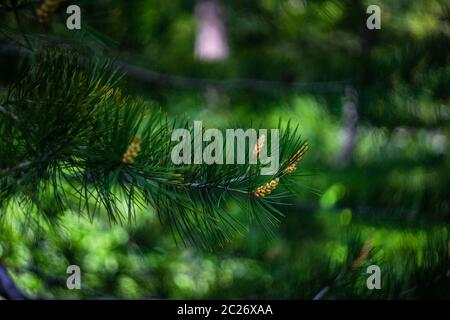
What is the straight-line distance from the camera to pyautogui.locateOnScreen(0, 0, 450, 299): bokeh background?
41.0 inches

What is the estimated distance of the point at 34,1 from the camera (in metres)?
0.82

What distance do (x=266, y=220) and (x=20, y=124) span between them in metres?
0.37

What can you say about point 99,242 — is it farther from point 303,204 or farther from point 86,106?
point 86,106

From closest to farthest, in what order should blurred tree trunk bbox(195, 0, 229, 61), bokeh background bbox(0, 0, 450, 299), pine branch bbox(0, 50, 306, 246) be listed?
pine branch bbox(0, 50, 306, 246) < bokeh background bbox(0, 0, 450, 299) < blurred tree trunk bbox(195, 0, 229, 61)

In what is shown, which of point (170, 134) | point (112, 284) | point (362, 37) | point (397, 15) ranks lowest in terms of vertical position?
point (112, 284)

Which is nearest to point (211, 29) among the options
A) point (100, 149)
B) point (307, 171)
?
point (307, 171)

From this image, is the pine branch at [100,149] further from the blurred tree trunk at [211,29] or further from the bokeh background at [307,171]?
the blurred tree trunk at [211,29]

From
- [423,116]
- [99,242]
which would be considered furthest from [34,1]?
[423,116]

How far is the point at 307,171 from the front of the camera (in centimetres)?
106

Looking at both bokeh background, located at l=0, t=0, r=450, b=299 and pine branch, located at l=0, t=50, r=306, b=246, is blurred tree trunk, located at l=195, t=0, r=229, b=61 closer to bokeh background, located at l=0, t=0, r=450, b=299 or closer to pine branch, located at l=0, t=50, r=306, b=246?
bokeh background, located at l=0, t=0, r=450, b=299

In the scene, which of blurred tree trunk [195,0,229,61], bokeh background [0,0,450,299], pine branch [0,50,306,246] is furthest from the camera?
blurred tree trunk [195,0,229,61]

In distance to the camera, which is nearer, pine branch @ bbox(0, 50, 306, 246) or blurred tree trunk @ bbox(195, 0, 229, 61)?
pine branch @ bbox(0, 50, 306, 246)

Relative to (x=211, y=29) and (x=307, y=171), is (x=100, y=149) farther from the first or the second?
(x=211, y=29)

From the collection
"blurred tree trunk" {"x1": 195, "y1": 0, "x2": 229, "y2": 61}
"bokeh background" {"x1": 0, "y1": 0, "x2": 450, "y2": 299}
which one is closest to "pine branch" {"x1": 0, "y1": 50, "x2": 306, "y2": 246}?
"bokeh background" {"x1": 0, "y1": 0, "x2": 450, "y2": 299}
